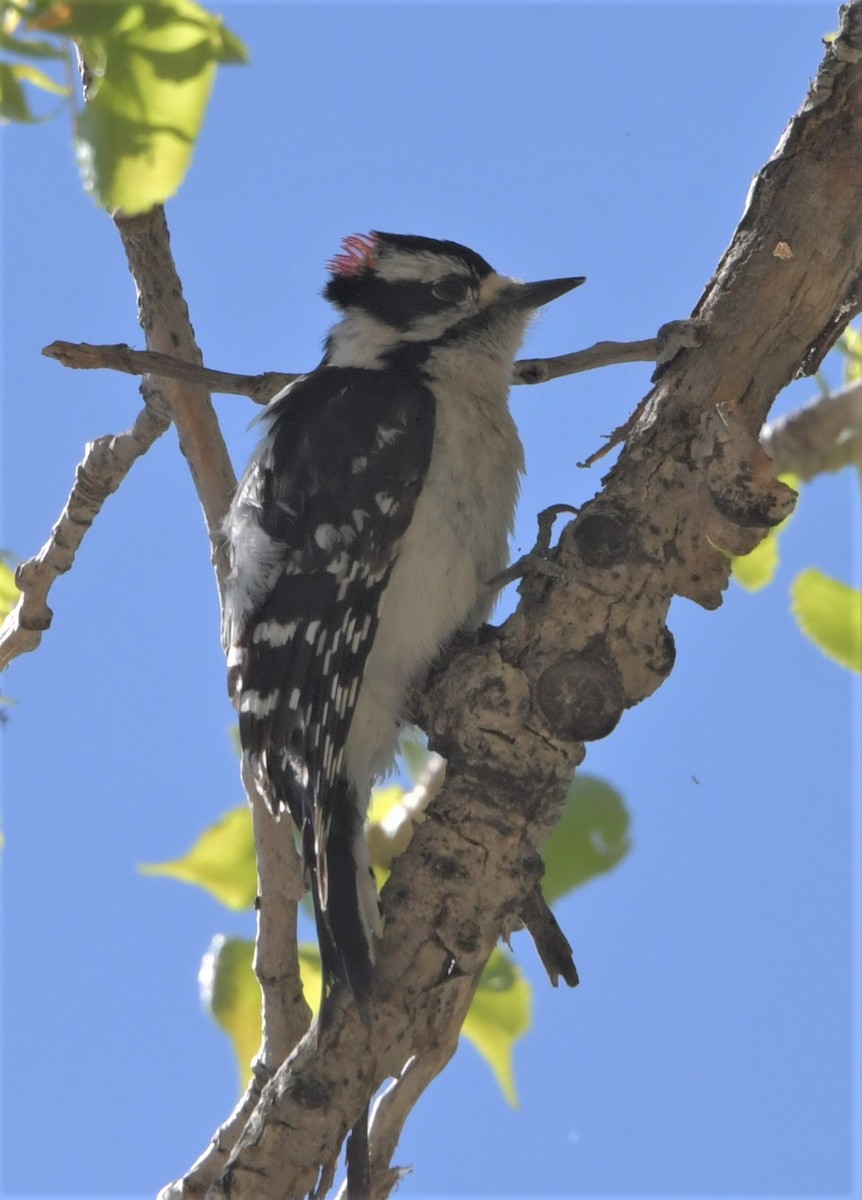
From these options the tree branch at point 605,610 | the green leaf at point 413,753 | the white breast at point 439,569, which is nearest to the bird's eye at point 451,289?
the white breast at point 439,569

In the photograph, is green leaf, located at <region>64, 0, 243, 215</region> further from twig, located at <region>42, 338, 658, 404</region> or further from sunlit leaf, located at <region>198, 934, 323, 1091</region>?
sunlit leaf, located at <region>198, 934, 323, 1091</region>

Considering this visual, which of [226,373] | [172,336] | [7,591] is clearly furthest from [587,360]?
[7,591]

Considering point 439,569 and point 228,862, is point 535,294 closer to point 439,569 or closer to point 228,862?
point 439,569

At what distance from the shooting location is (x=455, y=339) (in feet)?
12.1

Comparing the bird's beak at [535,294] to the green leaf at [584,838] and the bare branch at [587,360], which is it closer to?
the bare branch at [587,360]

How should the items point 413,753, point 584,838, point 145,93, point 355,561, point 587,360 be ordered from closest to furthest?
point 145,93, point 584,838, point 587,360, point 355,561, point 413,753

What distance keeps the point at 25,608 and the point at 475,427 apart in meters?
1.17

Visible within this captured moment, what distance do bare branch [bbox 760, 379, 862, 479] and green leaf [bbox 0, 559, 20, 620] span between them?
1825 millimetres

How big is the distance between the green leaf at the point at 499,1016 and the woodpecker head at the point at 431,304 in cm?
166

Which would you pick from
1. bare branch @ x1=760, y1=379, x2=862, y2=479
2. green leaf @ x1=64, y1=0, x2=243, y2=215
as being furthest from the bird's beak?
green leaf @ x1=64, y1=0, x2=243, y2=215

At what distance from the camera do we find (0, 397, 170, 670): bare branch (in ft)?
9.86

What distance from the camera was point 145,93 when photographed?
1685 mm

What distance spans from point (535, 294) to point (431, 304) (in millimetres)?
289

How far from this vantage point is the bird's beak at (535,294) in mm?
3732
